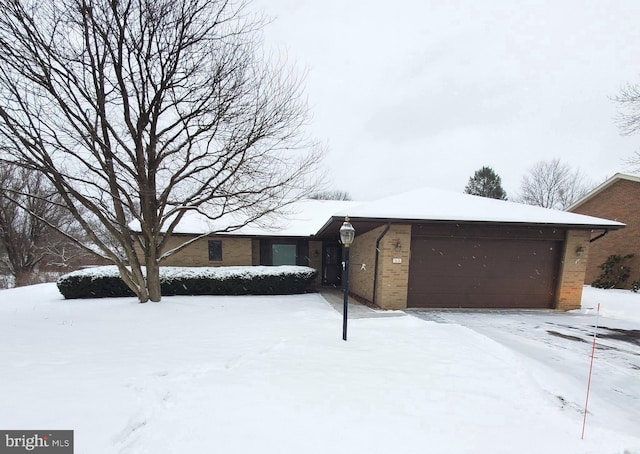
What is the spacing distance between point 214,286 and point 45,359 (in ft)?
21.1

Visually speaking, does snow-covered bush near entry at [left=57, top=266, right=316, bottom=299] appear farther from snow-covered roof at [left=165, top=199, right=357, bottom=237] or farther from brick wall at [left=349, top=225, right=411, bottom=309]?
brick wall at [left=349, top=225, right=411, bottom=309]

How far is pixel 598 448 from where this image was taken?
7.46ft

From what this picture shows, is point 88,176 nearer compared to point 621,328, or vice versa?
point 621,328

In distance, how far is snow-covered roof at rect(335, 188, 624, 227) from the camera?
7.53 meters

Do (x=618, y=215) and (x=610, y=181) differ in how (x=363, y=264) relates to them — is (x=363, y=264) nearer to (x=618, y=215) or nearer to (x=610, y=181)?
(x=618, y=215)

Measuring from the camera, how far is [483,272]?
8.30 meters

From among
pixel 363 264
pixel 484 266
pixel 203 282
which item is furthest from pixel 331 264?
pixel 484 266

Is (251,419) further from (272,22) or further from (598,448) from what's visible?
(272,22)

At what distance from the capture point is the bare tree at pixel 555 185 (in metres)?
28.5

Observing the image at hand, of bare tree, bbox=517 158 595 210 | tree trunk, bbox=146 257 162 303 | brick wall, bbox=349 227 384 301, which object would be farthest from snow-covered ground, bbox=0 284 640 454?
bare tree, bbox=517 158 595 210

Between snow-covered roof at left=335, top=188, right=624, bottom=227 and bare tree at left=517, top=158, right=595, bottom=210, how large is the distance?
86.3 ft

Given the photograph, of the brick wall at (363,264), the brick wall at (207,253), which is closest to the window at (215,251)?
the brick wall at (207,253)

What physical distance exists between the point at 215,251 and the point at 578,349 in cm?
1242

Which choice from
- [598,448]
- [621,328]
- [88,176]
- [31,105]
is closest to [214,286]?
[88,176]
